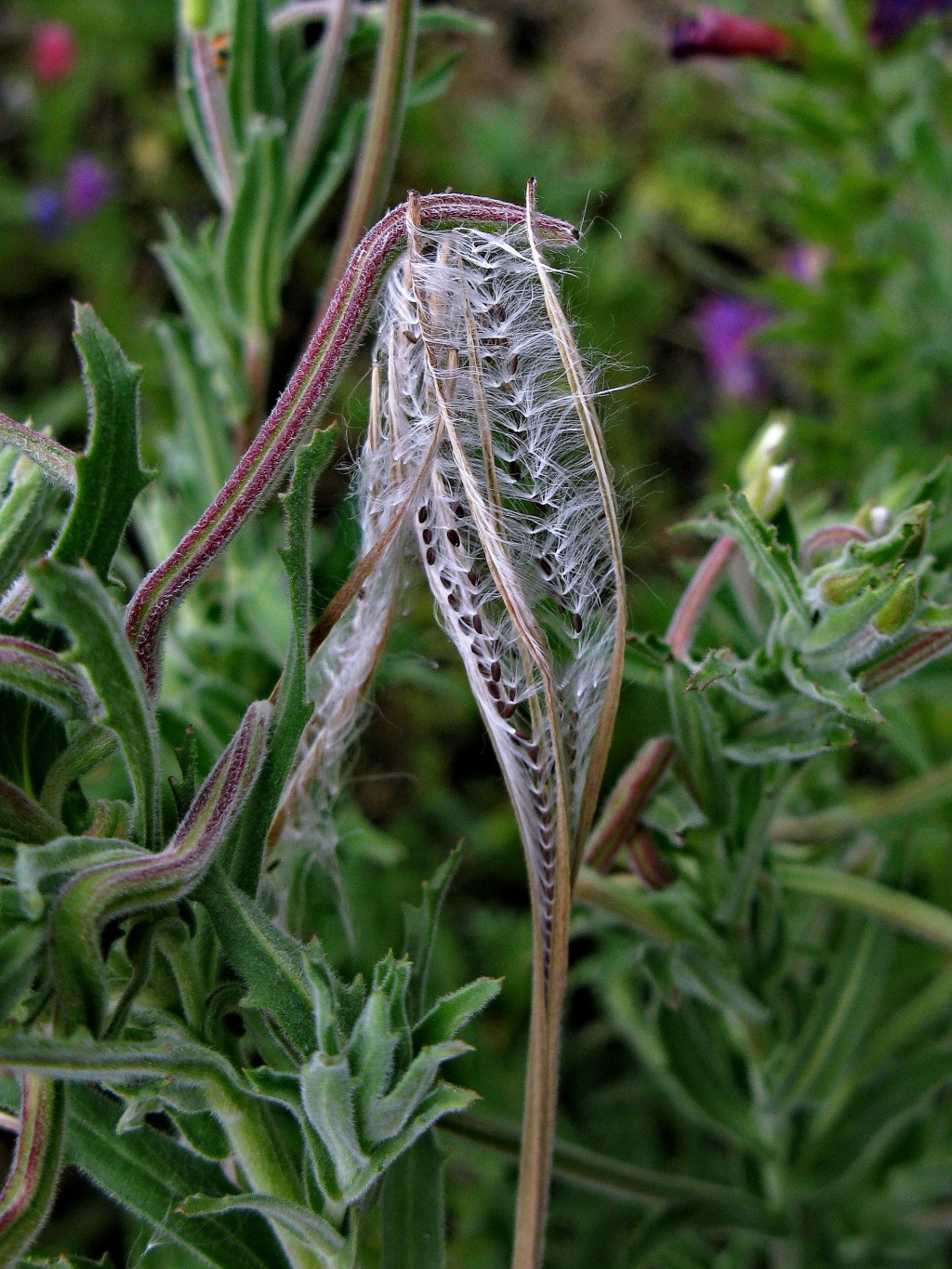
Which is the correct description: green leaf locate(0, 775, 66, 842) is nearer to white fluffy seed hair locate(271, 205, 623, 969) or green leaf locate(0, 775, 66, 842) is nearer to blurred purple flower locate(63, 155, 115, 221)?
white fluffy seed hair locate(271, 205, 623, 969)

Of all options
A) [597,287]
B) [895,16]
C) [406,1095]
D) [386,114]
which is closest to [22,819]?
[406,1095]

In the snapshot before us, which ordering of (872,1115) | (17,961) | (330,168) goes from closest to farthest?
1. (17,961)
2. (330,168)
3. (872,1115)

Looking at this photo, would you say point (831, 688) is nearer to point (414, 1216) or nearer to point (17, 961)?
point (414, 1216)

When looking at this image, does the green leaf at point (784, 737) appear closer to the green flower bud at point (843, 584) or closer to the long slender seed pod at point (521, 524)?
the green flower bud at point (843, 584)

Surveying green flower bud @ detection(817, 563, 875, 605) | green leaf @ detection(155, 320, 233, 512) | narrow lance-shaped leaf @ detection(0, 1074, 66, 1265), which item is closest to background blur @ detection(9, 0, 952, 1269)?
green leaf @ detection(155, 320, 233, 512)

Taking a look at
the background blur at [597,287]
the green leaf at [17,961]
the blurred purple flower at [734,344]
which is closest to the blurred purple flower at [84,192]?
the background blur at [597,287]

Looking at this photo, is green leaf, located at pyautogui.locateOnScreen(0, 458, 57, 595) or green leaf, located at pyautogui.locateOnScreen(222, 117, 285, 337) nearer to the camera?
green leaf, located at pyautogui.locateOnScreen(0, 458, 57, 595)
